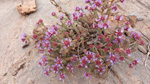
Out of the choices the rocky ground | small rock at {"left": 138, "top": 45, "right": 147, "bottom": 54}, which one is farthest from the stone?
small rock at {"left": 138, "top": 45, "right": 147, "bottom": 54}

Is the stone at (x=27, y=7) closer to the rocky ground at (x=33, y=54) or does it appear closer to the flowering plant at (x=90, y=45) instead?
the rocky ground at (x=33, y=54)

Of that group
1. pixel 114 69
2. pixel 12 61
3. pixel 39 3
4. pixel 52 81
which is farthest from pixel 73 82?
pixel 39 3

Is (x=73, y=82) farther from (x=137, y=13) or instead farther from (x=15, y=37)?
(x=137, y=13)

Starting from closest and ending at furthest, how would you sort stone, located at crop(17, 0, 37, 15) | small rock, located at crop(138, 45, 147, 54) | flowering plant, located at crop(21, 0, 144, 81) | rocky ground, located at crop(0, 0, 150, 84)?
flowering plant, located at crop(21, 0, 144, 81)
rocky ground, located at crop(0, 0, 150, 84)
small rock, located at crop(138, 45, 147, 54)
stone, located at crop(17, 0, 37, 15)

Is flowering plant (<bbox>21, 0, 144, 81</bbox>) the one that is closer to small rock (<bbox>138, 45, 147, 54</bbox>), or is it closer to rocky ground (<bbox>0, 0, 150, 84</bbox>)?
rocky ground (<bbox>0, 0, 150, 84</bbox>)

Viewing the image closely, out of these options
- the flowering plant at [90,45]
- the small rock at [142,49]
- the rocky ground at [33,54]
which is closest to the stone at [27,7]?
the rocky ground at [33,54]

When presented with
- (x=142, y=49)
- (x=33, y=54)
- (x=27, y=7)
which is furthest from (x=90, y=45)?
(x=27, y=7)

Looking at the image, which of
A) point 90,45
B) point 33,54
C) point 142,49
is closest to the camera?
point 90,45

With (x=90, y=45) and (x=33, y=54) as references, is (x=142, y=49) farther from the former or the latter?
(x=33, y=54)
